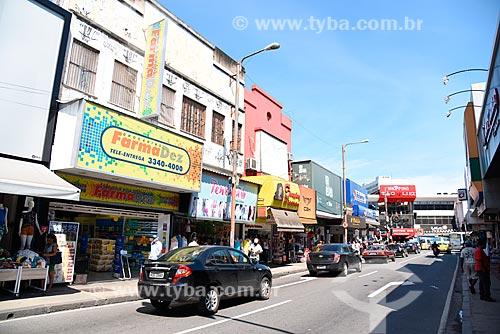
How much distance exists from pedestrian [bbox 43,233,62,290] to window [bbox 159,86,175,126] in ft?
20.6

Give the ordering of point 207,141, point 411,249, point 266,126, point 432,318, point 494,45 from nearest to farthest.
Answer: point 432,318 < point 494,45 < point 207,141 < point 266,126 < point 411,249

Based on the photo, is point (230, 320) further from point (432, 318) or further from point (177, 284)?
point (432, 318)

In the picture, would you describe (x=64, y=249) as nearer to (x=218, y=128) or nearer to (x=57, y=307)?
(x=57, y=307)

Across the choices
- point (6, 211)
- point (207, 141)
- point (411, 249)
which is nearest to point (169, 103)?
point (207, 141)

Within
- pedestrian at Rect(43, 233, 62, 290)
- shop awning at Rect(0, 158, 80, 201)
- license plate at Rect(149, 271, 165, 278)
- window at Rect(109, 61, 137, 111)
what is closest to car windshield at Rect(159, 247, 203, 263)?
license plate at Rect(149, 271, 165, 278)

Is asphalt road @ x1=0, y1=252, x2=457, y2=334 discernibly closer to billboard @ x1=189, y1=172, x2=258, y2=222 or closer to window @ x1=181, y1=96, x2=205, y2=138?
billboard @ x1=189, y1=172, x2=258, y2=222

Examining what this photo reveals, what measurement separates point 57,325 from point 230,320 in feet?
11.5

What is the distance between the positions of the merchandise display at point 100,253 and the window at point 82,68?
5981 mm

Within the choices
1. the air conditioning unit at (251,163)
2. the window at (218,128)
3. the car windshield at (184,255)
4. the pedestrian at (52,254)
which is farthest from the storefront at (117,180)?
the air conditioning unit at (251,163)

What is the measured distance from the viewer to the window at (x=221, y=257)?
10.1 m

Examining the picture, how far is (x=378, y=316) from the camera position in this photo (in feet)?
31.2

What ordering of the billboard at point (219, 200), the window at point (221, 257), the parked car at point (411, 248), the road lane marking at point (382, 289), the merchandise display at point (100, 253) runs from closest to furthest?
the window at point (221, 257) < the road lane marking at point (382, 289) < the merchandise display at point (100, 253) < the billboard at point (219, 200) < the parked car at point (411, 248)

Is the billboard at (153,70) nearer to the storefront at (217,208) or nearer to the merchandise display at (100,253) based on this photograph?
the storefront at (217,208)

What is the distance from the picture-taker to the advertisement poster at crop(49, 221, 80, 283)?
39.3 ft
